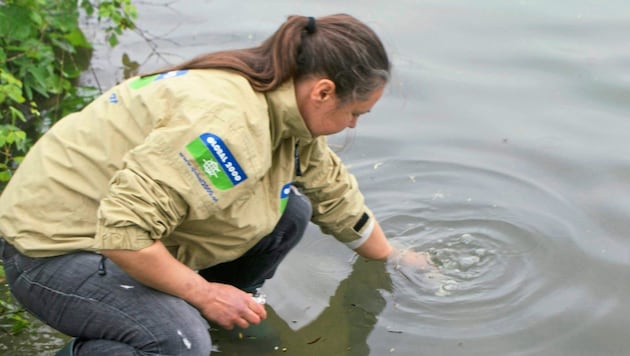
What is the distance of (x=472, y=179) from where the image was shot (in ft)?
14.7

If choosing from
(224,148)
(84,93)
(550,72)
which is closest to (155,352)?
(224,148)

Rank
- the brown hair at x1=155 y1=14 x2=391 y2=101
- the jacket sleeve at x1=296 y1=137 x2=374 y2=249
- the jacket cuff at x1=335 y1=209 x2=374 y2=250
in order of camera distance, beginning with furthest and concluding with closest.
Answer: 1. the jacket cuff at x1=335 y1=209 x2=374 y2=250
2. the jacket sleeve at x1=296 y1=137 x2=374 y2=249
3. the brown hair at x1=155 y1=14 x2=391 y2=101

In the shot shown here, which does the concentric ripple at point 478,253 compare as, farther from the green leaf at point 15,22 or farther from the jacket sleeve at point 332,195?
the green leaf at point 15,22

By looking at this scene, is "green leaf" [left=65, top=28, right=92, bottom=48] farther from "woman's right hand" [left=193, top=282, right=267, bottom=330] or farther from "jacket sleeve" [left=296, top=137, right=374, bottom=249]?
"woman's right hand" [left=193, top=282, right=267, bottom=330]

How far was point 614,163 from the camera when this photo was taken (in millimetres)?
4480

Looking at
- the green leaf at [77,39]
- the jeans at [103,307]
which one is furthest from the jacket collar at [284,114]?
the green leaf at [77,39]

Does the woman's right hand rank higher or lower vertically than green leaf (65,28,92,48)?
lower

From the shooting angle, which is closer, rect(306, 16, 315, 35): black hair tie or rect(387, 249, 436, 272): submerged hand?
rect(306, 16, 315, 35): black hair tie

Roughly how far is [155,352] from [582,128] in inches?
116

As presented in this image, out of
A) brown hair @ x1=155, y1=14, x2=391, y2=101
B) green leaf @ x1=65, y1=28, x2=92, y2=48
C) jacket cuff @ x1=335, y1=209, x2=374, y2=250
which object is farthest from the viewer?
green leaf @ x1=65, y1=28, x2=92, y2=48

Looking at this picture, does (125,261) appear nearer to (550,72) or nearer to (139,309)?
(139,309)

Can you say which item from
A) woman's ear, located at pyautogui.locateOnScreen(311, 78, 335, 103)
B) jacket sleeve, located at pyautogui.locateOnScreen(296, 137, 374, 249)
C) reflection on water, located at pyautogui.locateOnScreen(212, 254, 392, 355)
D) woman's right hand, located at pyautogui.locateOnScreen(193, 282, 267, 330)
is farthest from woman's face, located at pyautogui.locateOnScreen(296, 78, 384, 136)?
reflection on water, located at pyautogui.locateOnScreen(212, 254, 392, 355)

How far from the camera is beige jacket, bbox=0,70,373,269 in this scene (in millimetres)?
2428

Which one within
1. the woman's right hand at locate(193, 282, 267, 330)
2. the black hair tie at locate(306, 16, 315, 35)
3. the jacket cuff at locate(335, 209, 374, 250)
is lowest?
the jacket cuff at locate(335, 209, 374, 250)
